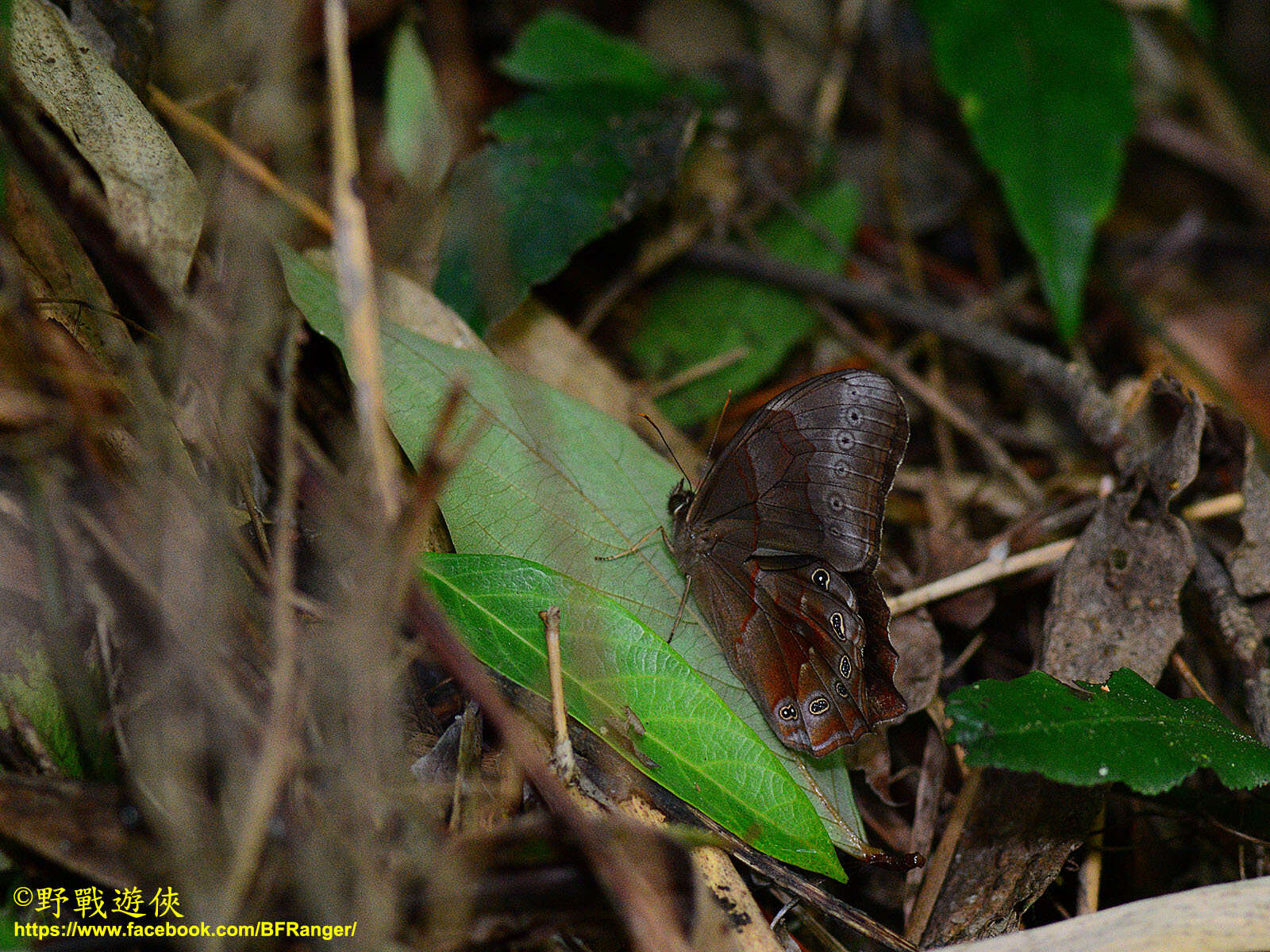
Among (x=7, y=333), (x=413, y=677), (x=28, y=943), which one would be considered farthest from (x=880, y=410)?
(x=28, y=943)

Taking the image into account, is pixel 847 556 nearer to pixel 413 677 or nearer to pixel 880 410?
pixel 880 410

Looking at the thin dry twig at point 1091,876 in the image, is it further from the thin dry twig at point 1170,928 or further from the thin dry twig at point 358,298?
the thin dry twig at point 358,298

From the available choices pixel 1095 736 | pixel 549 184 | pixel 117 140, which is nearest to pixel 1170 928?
pixel 1095 736

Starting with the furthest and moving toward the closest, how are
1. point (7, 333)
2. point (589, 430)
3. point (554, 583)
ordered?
point (589, 430), point (554, 583), point (7, 333)

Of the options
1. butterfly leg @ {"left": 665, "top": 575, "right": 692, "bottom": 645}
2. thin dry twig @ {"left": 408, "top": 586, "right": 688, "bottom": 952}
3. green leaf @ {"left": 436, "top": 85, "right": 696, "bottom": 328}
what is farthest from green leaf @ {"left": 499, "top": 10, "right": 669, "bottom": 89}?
thin dry twig @ {"left": 408, "top": 586, "right": 688, "bottom": 952}

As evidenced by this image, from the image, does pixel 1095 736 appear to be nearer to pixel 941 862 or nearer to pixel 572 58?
pixel 941 862

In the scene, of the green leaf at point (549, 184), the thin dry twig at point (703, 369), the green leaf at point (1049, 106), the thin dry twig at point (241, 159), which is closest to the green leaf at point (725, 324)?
the thin dry twig at point (703, 369)
